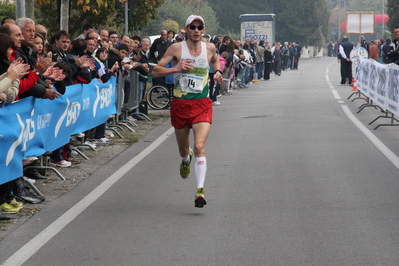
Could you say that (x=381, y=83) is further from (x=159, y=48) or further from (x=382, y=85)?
(x=159, y=48)

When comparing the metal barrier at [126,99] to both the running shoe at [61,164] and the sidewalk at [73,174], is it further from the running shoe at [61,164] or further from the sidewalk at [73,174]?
the running shoe at [61,164]

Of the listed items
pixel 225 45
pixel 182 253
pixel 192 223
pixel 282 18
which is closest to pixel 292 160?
pixel 192 223

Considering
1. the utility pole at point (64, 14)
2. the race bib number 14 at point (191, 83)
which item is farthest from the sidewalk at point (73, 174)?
the utility pole at point (64, 14)

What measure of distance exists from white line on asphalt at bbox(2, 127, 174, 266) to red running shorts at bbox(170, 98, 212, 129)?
1248 mm

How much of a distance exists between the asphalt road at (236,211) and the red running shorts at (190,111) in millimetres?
823

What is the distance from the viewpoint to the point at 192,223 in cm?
730

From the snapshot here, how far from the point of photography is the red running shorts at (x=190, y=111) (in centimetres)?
841

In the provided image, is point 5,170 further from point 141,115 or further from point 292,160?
point 141,115

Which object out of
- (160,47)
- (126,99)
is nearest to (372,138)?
(126,99)

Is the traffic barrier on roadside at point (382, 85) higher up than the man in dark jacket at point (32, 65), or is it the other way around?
the man in dark jacket at point (32, 65)

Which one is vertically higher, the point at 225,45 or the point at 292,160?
the point at 225,45

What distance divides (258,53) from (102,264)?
31728 mm

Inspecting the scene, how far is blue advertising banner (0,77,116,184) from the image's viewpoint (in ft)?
25.8

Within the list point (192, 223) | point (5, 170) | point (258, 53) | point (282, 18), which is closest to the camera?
point (192, 223)
